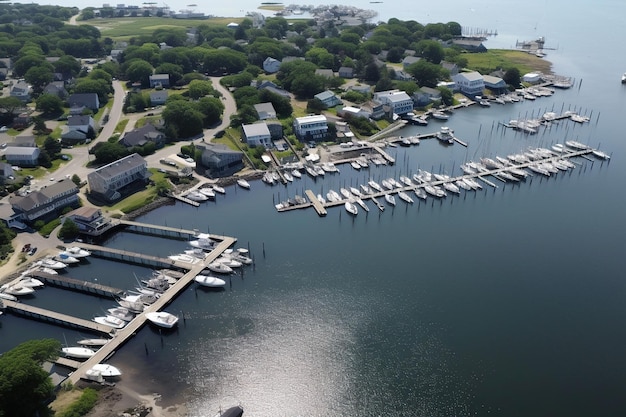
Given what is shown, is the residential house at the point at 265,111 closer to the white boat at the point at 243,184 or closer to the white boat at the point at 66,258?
the white boat at the point at 243,184

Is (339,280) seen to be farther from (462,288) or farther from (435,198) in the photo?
(435,198)

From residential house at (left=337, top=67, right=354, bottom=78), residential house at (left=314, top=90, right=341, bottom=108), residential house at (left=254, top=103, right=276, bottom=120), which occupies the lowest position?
residential house at (left=254, top=103, right=276, bottom=120)

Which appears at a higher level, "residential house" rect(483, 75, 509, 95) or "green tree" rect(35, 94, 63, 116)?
"residential house" rect(483, 75, 509, 95)

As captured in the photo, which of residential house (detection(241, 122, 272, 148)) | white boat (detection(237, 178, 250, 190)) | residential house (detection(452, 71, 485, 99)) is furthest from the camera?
residential house (detection(452, 71, 485, 99))

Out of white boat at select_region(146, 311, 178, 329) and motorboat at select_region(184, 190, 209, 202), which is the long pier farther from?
white boat at select_region(146, 311, 178, 329)

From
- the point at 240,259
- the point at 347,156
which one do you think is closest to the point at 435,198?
the point at 347,156

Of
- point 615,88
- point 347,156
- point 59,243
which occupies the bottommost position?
point 59,243

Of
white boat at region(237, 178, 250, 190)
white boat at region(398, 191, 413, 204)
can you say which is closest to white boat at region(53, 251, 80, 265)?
white boat at region(237, 178, 250, 190)
